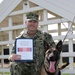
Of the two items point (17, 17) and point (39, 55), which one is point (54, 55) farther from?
point (17, 17)

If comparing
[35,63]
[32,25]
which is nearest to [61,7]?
[32,25]

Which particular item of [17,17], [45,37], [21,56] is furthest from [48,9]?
[21,56]

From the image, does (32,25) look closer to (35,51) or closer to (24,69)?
(35,51)

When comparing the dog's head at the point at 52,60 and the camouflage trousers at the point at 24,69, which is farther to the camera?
the camouflage trousers at the point at 24,69

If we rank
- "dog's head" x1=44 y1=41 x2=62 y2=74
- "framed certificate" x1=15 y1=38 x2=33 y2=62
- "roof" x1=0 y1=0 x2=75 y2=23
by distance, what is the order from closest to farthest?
"dog's head" x1=44 y1=41 x2=62 y2=74, "framed certificate" x1=15 y1=38 x2=33 y2=62, "roof" x1=0 y1=0 x2=75 y2=23

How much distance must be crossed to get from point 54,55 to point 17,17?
2445mm

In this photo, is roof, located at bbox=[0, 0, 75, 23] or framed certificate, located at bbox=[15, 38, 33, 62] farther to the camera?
roof, located at bbox=[0, 0, 75, 23]

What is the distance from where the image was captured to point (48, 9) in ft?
13.0

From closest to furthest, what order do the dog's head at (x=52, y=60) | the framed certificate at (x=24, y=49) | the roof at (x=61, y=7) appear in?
1. the dog's head at (x=52, y=60)
2. the framed certificate at (x=24, y=49)
3. the roof at (x=61, y=7)

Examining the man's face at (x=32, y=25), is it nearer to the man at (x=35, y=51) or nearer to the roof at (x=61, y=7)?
the man at (x=35, y=51)

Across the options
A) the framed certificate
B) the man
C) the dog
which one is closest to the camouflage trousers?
the man

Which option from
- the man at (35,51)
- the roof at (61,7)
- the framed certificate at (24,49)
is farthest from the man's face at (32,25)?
the roof at (61,7)

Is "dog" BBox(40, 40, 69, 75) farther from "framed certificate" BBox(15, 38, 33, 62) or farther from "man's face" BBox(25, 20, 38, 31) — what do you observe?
"man's face" BBox(25, 20, 38, 31)

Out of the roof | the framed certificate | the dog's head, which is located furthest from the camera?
the roof
